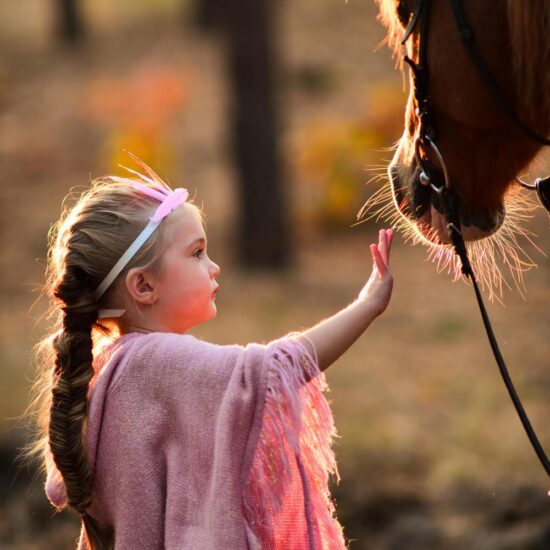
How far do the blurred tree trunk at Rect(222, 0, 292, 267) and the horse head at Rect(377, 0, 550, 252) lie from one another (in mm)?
6143

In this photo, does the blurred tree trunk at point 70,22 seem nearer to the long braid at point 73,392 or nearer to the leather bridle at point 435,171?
the leather bridle at point 435,171

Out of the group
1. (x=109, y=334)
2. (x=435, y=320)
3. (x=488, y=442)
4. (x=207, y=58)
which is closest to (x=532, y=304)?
(x=435, y=320)

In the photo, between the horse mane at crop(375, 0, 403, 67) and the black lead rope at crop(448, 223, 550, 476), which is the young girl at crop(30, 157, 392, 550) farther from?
the horse mane at crop(375, 0, 403, 67)

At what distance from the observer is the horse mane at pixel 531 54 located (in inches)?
93.0

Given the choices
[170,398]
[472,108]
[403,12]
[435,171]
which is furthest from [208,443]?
[403,12]

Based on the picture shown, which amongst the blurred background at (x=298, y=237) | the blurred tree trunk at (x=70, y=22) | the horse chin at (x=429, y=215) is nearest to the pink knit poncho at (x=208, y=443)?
the horse chin at (x=429, y=215)

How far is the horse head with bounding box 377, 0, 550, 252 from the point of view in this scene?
7.99ft

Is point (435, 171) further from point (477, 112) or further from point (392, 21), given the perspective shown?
point (392, 21)

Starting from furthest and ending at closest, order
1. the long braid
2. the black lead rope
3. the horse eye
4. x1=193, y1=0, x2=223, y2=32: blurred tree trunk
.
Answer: x1=193, y1=0, x2=223, y2=32: blurred tree trunk < the horse eye < the black lead rope < the long braid

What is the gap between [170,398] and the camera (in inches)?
91.3

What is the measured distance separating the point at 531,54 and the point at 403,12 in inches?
17.1

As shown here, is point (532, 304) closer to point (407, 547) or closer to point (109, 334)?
point (407, 547)

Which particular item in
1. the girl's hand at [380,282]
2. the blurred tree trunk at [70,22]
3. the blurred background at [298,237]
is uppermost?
the girl's hand at [380,282]

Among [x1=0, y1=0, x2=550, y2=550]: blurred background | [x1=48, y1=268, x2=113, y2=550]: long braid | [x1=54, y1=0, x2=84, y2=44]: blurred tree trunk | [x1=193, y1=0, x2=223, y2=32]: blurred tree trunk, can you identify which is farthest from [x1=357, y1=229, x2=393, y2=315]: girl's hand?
[x1=54, y1=0, x2=84, y2=44]: blurred tree trunk
